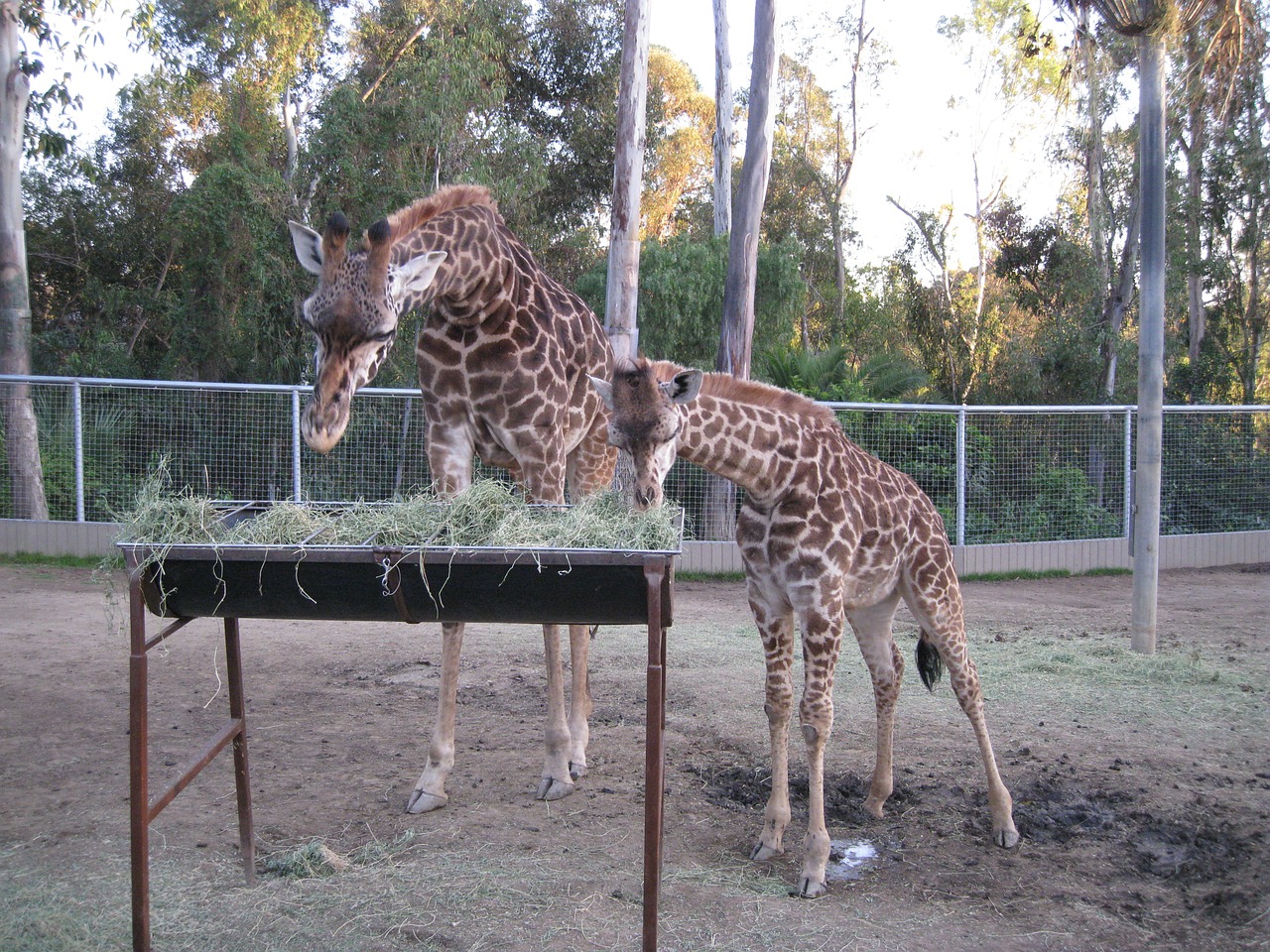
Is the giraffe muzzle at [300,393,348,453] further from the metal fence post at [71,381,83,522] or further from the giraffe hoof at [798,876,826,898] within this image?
the metal fence post at [71,381,83,522]

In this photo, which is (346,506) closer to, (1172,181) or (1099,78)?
(1172,181)

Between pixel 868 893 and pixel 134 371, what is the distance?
17.6 metres

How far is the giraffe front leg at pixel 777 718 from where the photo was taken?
14.8 feet

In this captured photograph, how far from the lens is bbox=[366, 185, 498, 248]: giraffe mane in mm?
4738

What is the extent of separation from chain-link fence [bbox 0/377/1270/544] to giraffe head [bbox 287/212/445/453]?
6851 mm

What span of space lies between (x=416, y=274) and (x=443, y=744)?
2.31m

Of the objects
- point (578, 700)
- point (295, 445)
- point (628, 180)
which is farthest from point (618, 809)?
point (628, 180)

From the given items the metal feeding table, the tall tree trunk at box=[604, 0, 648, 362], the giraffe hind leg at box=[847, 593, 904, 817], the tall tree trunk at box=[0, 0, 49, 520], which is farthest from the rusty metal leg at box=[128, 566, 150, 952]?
the tall tree trunk at box=[0, 0, 49, 520]

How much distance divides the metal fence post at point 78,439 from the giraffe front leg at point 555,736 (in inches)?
328

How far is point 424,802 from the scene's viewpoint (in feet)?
16.3

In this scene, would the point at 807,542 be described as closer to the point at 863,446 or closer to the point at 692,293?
the point at 863,446

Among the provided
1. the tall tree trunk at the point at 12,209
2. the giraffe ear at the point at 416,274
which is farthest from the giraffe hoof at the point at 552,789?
the tall tree trunk at the point at 12,209

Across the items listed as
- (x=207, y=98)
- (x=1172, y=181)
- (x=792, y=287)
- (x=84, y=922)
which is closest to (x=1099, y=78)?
(x=1172, y=181)

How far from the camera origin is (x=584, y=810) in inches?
199
